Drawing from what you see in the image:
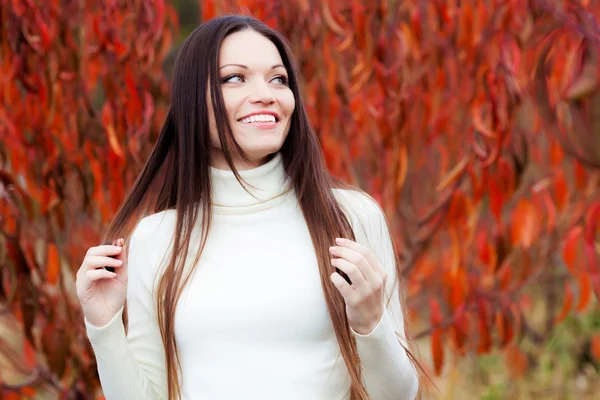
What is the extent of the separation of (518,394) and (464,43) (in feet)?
4.98

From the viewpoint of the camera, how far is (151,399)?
172 cm

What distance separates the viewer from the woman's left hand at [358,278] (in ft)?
4.89

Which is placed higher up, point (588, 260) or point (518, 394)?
point (588, 260)

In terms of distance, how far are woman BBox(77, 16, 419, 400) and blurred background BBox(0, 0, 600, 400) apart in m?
0.87

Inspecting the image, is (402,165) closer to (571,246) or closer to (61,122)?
(571,246)

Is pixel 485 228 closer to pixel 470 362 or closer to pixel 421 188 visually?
pixel 421 188

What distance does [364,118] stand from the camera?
276cm

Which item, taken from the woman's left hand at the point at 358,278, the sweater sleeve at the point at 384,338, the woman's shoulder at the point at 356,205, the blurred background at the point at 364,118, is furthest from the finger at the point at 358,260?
the blurred background at the point at 364,118

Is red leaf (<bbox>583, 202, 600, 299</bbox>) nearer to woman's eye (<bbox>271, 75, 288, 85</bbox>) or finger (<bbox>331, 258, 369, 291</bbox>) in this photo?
woman's eye (<bbox>271, 75, 288, 85</bbox>)

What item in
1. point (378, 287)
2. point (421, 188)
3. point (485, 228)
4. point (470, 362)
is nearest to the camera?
point (378, 287)

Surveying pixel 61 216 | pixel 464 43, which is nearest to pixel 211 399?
pixel 61 216

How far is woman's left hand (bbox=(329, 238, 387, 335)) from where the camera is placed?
4.89 feet

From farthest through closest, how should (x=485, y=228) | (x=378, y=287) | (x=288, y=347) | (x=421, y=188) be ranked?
(x=421, y=188), (x=485, y=228), (x=288, y=347), (x=378, y=287)

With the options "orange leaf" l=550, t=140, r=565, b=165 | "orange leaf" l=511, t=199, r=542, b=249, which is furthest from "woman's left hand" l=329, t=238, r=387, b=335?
"orange leaf" l=550, t=140, r=565, b=165
